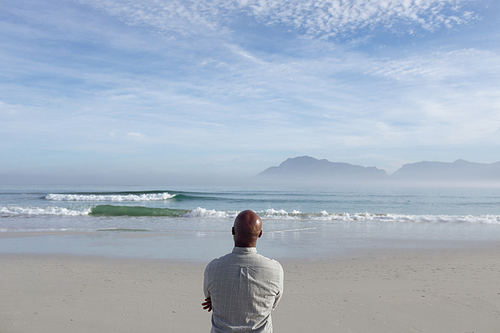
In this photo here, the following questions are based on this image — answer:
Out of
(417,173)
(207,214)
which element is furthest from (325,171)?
(207,214)

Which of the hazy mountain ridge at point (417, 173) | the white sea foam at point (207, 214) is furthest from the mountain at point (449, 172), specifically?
the white sea foam at point (207, 214)

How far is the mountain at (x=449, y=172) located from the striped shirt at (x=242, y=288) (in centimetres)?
11123

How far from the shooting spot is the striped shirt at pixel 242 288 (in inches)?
78.5

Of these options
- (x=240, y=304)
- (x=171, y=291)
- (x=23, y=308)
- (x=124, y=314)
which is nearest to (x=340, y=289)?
(x=171, y=291)

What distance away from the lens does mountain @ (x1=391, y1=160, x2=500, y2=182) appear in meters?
99.1

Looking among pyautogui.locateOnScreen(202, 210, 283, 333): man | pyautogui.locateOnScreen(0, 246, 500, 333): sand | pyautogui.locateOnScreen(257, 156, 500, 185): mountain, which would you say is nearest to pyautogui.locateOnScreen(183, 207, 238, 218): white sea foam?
pyautogui.locateOnScreen(0, 246, 500, 333): sand

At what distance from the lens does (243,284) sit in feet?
6.53

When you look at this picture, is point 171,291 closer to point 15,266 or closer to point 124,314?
point 124,314

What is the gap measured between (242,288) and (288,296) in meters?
3.84

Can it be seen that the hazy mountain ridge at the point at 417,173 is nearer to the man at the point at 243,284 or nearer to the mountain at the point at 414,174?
the mountain at the point at 414,174

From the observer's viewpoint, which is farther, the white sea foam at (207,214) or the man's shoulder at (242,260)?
the white sea foam at (207,214)

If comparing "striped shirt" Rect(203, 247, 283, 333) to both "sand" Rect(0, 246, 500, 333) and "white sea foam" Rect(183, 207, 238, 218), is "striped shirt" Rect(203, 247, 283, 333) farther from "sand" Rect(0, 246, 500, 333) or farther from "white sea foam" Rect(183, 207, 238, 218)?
"white sea foam" Rect(183, 207, 238, 218)

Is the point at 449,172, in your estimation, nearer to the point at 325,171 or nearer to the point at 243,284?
the point at 325,171

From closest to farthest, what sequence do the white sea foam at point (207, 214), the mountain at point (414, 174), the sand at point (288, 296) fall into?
the sand at point (288, 296) → the white sea foam at point (207, 214) → the mountain at point (414, 174)
